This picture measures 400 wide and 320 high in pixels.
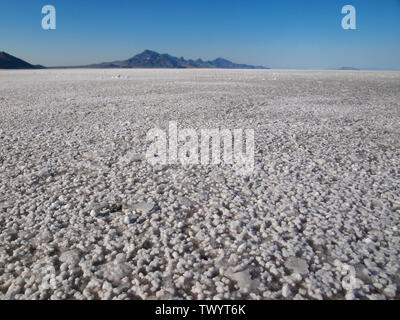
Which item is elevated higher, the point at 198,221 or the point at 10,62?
the point at 10,62

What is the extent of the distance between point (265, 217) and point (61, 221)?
197cm

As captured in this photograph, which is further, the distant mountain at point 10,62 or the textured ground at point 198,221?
the distant mountain at point 10,62

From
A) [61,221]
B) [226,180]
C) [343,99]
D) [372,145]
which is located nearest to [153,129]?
[226,180]

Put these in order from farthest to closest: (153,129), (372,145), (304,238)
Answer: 1. (153,129)
2. (372,145)
3. (304,238)

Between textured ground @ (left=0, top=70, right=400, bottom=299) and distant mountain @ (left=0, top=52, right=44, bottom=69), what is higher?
distant mountain @ (left=0, top=52, right=44, bottom=69)

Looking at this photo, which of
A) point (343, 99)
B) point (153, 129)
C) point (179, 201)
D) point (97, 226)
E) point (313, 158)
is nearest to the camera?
point (97, 226)

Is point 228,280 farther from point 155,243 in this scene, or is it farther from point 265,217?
point 265,217

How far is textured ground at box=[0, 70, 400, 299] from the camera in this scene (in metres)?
2.05

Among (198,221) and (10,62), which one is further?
(10,62)

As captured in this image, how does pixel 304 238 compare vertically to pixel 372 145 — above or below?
below

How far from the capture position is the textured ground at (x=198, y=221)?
2047 millimetres

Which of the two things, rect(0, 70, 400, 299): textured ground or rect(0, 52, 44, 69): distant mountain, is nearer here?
rect(0, 70, 400, 299): textured ground

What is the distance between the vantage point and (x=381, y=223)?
2746 millimetres

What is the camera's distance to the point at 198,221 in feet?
9.20
